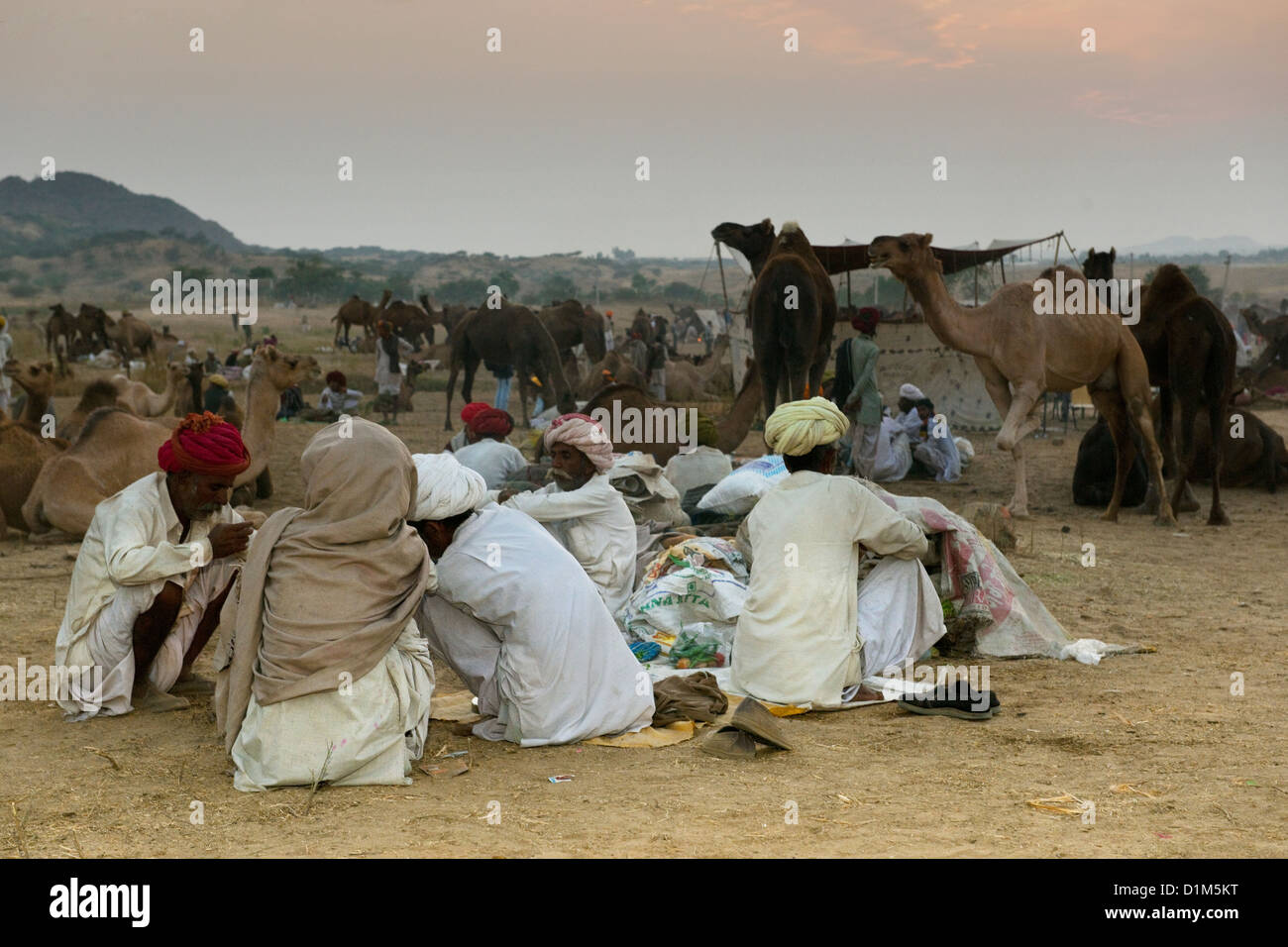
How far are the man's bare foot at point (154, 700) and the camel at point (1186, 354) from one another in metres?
8.81

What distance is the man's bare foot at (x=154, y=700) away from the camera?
5566mm

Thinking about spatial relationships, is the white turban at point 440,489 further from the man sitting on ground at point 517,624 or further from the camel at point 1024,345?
the camel at point 1024,345

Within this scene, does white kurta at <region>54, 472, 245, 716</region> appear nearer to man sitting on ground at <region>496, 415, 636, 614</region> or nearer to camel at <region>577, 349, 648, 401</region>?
man sitting on ground at <region>496, 415, 636, 614</region>

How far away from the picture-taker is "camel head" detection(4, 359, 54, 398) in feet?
36.7

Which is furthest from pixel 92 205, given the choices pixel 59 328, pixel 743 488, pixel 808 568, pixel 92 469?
pixel 808 568

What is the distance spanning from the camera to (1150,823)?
4012 millimetres

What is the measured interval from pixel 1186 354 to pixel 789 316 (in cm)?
341

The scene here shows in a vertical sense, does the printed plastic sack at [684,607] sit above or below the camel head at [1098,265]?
below

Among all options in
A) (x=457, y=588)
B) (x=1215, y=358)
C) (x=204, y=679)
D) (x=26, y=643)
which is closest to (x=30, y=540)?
(x=26, y=643)

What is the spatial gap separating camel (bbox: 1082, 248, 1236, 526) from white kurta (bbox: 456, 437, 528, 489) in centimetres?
611

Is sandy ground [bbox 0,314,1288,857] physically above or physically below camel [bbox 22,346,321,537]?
below

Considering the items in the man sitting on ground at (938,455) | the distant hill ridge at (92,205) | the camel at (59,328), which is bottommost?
the man sitting on ground at (938,455)

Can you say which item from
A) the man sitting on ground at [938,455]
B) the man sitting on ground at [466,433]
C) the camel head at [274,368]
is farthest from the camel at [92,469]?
the man sitting on ground at [938,455]

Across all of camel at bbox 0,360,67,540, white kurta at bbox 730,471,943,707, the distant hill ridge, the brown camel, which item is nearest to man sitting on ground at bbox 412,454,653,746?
white kurta at bbox 730,471,943,707
